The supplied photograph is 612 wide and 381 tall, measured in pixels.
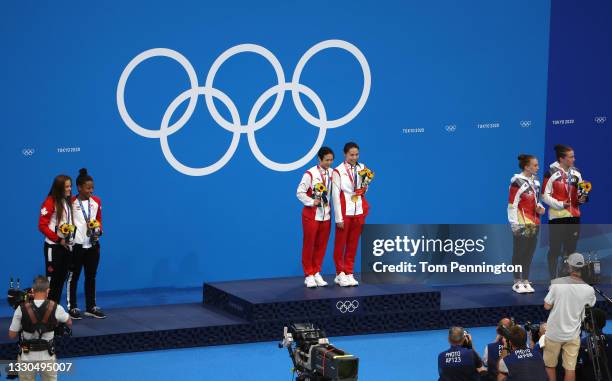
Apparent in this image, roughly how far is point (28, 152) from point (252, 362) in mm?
3744

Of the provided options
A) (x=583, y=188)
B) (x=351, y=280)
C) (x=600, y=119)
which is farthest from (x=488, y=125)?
(x=351, y=280)

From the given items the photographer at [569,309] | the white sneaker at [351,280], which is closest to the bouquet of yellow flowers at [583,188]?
the white sneaker at [351,280]

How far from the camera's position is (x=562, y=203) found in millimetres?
12180

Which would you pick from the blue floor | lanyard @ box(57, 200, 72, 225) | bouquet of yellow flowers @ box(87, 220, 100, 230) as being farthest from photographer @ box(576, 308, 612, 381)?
lanyard @ box(57, 200, 72, 225)

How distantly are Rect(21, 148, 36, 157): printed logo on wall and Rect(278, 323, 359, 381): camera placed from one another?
5.52 meters

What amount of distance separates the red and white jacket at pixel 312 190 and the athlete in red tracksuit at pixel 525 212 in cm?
215

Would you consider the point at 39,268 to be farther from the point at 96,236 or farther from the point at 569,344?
the point at 569,344

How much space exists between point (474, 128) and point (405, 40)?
4.99 ft

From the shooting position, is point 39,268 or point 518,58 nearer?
point 39,268

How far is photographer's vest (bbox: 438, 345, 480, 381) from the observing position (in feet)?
26.3

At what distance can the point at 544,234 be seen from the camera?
12.4 meters

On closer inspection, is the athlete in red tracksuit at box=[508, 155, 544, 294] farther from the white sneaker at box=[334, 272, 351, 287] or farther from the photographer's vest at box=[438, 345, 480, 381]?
the photographer's vest at box=[438, 345, 480, 381]

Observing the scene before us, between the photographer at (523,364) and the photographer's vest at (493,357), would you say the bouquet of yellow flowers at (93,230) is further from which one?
the photographer at (523,364)

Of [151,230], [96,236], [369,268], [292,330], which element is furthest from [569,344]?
[151,230]
